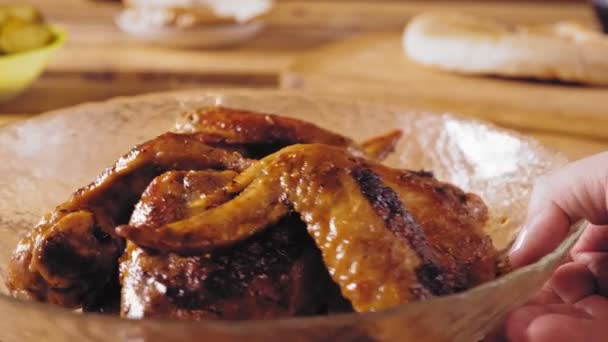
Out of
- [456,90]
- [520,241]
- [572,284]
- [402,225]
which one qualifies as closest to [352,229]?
[402,225]

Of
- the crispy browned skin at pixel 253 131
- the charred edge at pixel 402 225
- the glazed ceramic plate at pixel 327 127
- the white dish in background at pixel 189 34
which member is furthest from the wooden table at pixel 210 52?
the charred edge at pixel 402 225

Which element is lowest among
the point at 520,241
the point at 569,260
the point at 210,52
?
the point at 210,52

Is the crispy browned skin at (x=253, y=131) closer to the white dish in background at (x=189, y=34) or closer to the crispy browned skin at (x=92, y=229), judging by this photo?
the crispy browned skin at (x=92, y=229)

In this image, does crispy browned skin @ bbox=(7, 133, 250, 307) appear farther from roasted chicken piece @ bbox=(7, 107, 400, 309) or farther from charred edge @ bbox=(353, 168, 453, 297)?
charred edge @ bbox=(353, 168, 453, 297)

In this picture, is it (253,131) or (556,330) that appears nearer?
(556,330)

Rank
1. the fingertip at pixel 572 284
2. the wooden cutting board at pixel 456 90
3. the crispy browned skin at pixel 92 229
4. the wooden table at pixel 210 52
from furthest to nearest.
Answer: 1. the wooden table at pixel 210 52
2. the wooden cutting board at pixel 456 90
3. the fingertip at pixel 572 284
4. the crispy browned skin at pixel 92 229

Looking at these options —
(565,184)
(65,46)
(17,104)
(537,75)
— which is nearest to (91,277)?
(565,184)

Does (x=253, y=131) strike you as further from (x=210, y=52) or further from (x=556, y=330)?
(x=210, y=52)
